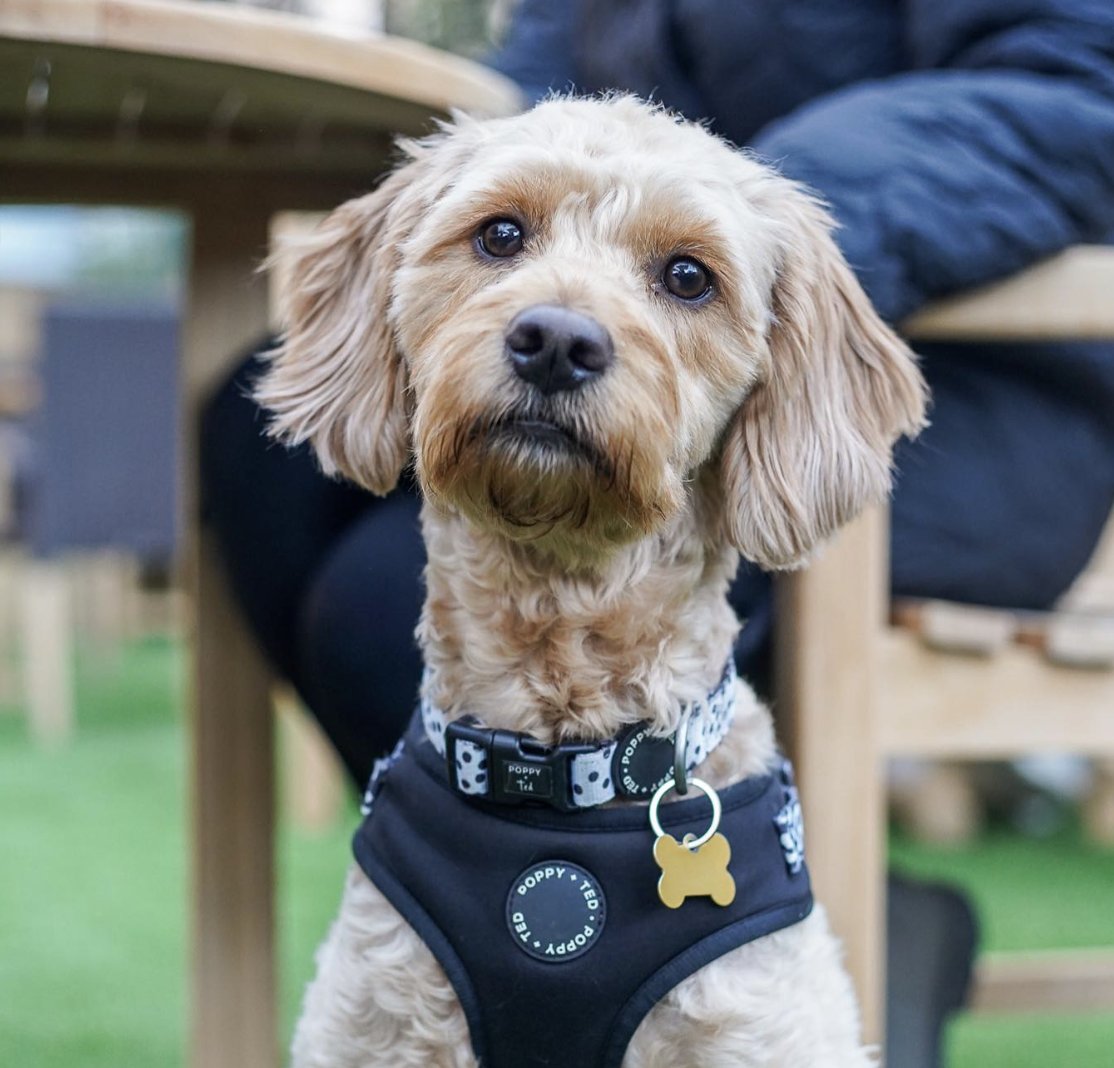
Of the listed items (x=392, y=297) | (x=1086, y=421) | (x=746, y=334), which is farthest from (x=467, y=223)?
(x=1086, y=421)

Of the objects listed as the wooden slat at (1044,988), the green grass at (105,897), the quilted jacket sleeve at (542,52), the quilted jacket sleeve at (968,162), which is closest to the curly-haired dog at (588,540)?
the quilted jacket sleeve at (968,162)

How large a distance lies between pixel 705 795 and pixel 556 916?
0.50 feet

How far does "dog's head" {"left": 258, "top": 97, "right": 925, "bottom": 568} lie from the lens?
1.16 meters

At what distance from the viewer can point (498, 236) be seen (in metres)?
1.29

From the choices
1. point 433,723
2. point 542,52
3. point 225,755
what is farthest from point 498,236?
point 542,52

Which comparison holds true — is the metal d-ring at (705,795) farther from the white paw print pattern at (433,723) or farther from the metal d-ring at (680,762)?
the white paw print pattern at (433,723)

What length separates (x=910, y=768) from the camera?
11.6 ft

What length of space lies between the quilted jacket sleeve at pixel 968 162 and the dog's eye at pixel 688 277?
0.75ft

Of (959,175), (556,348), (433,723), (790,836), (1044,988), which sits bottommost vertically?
(1044,988)

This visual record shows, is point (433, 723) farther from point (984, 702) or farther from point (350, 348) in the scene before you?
point (984, 702)

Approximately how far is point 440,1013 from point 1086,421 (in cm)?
95

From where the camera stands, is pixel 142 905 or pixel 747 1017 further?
pixel 142 905

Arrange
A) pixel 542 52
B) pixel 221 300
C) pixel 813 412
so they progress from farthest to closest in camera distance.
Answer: pixel 542 52 → pixel 221 300 → pixel 813 412

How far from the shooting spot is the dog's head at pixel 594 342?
1156mm
